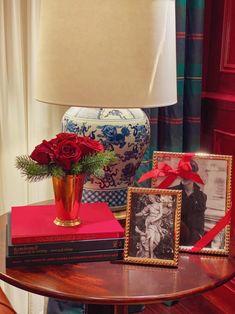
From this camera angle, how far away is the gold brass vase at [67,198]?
3.42 ft

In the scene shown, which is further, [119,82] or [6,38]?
[6,38]

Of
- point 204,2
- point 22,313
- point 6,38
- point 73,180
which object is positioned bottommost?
point 22,313

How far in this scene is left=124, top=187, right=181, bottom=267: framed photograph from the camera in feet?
3.36

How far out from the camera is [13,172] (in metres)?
1.59

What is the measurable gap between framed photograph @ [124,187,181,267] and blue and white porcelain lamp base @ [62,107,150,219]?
0.23 m

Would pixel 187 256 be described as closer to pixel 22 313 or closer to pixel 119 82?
pixel 119 82

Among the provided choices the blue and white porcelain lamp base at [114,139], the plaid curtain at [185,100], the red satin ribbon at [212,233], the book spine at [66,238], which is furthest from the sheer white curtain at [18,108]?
the red satin ribbon at [212,233]

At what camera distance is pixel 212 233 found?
109 centimetres

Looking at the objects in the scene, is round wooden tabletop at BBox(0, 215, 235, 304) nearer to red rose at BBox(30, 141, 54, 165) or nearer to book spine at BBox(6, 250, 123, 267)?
book spine at BBox(6, 250, 123, 267)

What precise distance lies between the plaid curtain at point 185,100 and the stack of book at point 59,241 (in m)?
0.75

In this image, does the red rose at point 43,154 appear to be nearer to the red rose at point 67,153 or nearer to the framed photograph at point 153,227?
the red rose at point 67,153

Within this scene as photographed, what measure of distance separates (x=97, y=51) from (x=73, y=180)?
1.01 ft

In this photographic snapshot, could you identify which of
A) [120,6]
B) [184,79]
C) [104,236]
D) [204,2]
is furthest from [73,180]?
[204,2]

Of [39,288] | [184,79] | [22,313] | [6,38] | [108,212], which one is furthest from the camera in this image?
[184,79]
